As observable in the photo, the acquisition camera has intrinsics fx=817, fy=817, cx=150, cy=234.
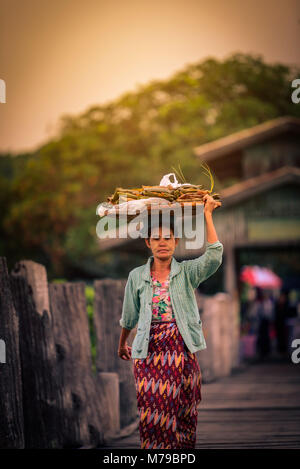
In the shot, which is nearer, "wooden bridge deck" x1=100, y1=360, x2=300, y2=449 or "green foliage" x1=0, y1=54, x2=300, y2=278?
"wooden bridge deck" x1=100, y1=360, x2=300, y2=449

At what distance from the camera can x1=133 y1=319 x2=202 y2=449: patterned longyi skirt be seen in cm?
559

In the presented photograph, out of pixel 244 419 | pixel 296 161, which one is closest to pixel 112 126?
pixel 296 161

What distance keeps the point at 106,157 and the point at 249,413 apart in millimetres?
31324

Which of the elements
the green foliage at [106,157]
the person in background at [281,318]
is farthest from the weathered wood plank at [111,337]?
the green foliage at [106,157]

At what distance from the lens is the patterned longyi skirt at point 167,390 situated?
559 cm

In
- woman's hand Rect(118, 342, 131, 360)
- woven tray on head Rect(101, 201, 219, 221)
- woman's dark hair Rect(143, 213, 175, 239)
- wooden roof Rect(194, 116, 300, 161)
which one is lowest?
woman's hand Rect(118, 342, 131, 360)

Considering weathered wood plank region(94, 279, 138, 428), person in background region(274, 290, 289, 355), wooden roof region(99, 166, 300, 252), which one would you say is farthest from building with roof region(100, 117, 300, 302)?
weathered wood plank region(94, 279, 138, 428)

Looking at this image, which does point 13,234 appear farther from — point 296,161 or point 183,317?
point 183,317

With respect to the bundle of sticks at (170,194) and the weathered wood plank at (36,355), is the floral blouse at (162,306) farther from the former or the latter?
the weathered wood plank at (36,355)

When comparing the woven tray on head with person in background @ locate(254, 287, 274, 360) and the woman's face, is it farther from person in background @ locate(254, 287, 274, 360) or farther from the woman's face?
person in background @ locate(254, 287, 274, 360)

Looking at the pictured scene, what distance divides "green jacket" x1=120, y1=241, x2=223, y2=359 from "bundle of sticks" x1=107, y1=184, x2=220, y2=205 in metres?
0.35

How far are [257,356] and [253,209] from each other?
166 inches

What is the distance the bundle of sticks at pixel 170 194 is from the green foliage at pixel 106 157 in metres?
29.3

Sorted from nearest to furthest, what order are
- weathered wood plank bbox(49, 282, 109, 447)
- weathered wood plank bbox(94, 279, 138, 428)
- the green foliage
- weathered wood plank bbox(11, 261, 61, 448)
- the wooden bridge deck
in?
weathered wood plank bbox(11, 261, 61, 448)
weathered wood plank bbox(49, 282, 109, 447)
the wooden bridge deck
weathered wood plank bbox(94, 279, 138, 428)
the green foliage
